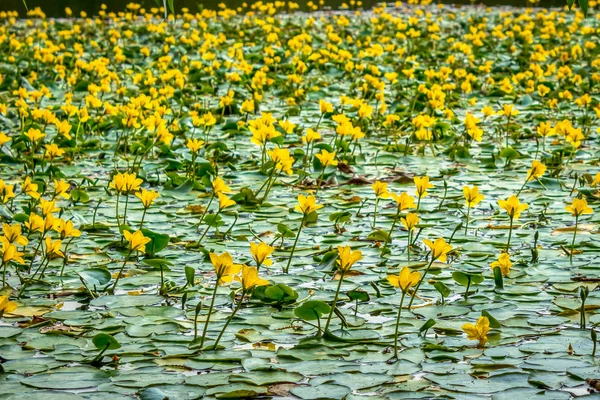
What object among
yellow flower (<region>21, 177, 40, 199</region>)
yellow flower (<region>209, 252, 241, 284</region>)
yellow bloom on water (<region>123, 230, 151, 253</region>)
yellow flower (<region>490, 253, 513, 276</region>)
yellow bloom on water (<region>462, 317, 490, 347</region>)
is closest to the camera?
yellow flower (<region>209, 252, 241, 284</region>)

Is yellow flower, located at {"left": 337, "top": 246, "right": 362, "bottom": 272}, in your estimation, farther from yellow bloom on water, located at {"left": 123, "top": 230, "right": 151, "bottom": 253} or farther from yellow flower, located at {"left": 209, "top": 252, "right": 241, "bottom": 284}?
yellow bloom on water, located at {"left": 123, "top": 230, "right": 151, "bottom": 253}

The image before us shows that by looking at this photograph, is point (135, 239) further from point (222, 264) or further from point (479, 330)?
point (479, 330)

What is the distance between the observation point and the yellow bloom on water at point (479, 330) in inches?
89.6

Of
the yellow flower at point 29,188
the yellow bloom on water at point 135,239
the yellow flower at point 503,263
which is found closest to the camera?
the yellow bloom on water at point 135,239

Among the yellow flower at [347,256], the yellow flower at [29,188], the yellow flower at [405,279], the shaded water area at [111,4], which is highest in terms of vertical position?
the shaded water area at [111,4]

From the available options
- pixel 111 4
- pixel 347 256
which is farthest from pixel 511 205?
pixel 111 4

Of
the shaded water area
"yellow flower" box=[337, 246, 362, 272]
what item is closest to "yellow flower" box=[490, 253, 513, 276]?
"yellow flower" box=[337, 246, 362, 272]

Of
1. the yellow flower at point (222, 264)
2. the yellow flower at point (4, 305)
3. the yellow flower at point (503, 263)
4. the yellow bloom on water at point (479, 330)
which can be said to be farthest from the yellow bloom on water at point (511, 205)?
the yellow flower at point (4, 305)

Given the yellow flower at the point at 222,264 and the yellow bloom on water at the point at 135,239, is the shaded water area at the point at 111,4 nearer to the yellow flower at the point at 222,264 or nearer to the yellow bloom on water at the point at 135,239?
the yellow bloom on water at the point at 135,239

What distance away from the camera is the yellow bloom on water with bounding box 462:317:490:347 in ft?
7.47

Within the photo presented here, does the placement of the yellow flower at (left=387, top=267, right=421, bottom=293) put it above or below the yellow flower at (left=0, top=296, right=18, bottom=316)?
above

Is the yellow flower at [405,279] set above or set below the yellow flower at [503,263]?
above

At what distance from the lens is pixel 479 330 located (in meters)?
2.28

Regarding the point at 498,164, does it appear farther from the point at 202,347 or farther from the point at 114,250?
the point at 202,347
